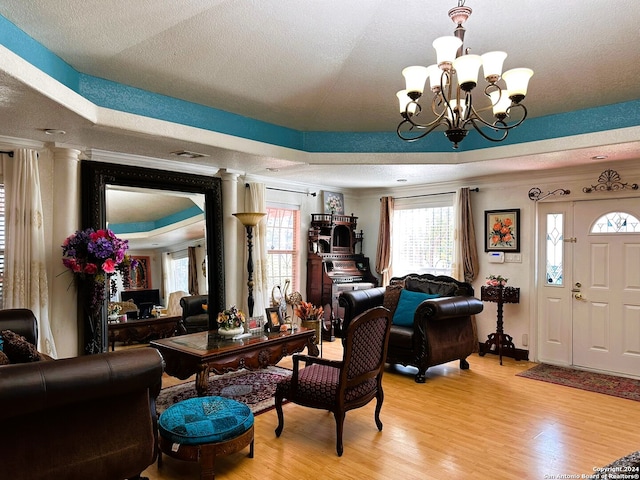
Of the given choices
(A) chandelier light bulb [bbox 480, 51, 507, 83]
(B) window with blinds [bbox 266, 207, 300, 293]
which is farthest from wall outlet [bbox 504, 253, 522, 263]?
(A) chandelier light bulb [bbox 480, 51, 507, 83]

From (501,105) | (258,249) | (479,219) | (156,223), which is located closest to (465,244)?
(479,219)

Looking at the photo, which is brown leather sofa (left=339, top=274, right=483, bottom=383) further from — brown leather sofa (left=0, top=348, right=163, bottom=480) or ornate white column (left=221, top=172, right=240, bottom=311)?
brown leather sofa (left=0, top=348, right=163, bottom=480)

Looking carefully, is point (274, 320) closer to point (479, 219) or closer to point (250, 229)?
point (250, 229)

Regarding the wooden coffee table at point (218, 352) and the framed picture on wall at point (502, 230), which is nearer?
the wooden coffee table at point (218, 352)

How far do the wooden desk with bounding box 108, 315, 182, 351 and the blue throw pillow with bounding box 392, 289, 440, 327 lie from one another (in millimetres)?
2511

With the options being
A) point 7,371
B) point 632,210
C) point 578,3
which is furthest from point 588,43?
point 7,371

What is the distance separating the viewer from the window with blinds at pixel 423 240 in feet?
20.7

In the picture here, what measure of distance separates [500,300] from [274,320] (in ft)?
9.36

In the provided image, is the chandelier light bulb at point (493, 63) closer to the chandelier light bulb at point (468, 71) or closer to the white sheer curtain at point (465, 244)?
the chandelier light bulb at point (468, 71)

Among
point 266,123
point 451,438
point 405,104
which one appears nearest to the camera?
point 405,104

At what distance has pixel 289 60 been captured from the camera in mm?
3598

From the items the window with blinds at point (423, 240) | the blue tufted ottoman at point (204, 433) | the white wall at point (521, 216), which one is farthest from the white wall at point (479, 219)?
the blue tufted ottoman at point (204, 433)

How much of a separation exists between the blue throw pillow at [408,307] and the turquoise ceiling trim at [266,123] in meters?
1.67

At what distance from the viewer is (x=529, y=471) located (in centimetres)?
270
